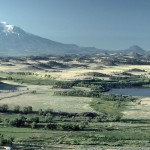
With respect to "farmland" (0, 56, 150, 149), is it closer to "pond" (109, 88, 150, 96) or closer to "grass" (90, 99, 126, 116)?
"grass" (90, 99, 126, 116)

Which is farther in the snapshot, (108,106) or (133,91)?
(133,91)

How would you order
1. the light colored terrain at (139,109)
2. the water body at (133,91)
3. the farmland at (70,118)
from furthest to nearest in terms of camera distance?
1. the water body at (133,91)
2. the light colored terrain at (139,109)
3. the farmland at (70,118)

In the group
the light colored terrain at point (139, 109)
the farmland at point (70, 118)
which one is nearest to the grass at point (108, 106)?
the farmland at point (70, 118)

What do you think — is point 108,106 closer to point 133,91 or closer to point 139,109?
point 139,109

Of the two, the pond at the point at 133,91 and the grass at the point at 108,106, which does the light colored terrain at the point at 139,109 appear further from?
the pond at the point at 133,91

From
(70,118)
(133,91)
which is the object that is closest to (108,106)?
(70,118)

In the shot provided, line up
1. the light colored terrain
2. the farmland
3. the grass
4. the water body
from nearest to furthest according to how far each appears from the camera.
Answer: the farmland
the light colored terrain
the grass
the water body

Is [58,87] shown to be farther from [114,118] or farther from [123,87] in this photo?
[114,118]

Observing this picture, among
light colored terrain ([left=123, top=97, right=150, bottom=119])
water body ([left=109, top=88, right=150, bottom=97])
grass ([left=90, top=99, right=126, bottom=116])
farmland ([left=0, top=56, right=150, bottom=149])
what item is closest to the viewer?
farmland ([left=0, top=56, right=150, bottom=149])

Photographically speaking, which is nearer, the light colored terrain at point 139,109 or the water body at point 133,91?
the light colored terrain at point 139,109

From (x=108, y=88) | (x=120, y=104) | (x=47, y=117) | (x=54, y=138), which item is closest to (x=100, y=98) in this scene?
(x=120, y=104)

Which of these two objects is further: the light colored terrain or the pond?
the pond

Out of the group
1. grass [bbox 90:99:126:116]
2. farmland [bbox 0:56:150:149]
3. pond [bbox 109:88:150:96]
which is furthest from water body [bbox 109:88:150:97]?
grass [bbox 90:99:126:116]
